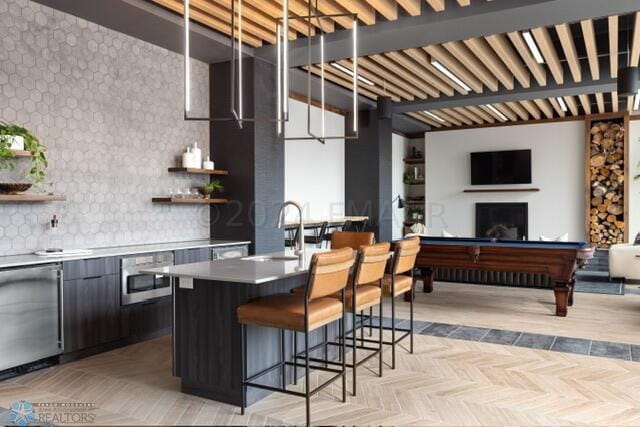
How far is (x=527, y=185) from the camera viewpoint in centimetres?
1132

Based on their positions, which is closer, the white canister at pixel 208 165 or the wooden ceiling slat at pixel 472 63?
the white canister at pixel 208 165

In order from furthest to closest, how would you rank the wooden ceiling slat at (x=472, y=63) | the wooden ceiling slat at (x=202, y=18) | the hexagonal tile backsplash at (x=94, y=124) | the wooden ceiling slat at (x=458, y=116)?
the wooden ceiling slat at (x=458, y=116) → the wooden ceiling slat at (x=472, y=63) → the wooden ceiling slat at (x=202, y=18) → the hexagonal tile backsplash at (x=94, y=124)

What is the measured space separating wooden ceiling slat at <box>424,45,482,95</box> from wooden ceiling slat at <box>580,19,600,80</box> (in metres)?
1.60

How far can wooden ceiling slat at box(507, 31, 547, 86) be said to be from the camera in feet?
19.4

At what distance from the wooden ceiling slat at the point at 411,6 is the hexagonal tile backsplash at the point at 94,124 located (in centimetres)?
265

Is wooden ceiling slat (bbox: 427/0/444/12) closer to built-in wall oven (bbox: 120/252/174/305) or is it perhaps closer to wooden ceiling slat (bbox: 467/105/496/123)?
built-in wall oven (bbox: 120/252/174/305)

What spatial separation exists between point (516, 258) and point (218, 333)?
382 centimetres

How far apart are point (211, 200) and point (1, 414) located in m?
3.29

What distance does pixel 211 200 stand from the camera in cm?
599

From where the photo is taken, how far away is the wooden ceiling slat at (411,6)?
4.76 metres

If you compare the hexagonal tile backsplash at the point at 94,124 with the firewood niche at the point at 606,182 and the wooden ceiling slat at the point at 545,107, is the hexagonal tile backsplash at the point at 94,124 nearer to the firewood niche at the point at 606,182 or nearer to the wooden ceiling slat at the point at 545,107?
the wooden ceiling slat at the point at 545,107

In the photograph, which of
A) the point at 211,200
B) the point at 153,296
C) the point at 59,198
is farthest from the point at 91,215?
the point at 211,200

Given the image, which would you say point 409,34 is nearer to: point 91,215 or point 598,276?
point 91,215

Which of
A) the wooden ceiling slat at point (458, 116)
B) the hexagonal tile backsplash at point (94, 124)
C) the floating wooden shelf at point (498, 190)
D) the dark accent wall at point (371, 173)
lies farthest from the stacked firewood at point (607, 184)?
the hexagonal tile backsplash at point (94, 124)
